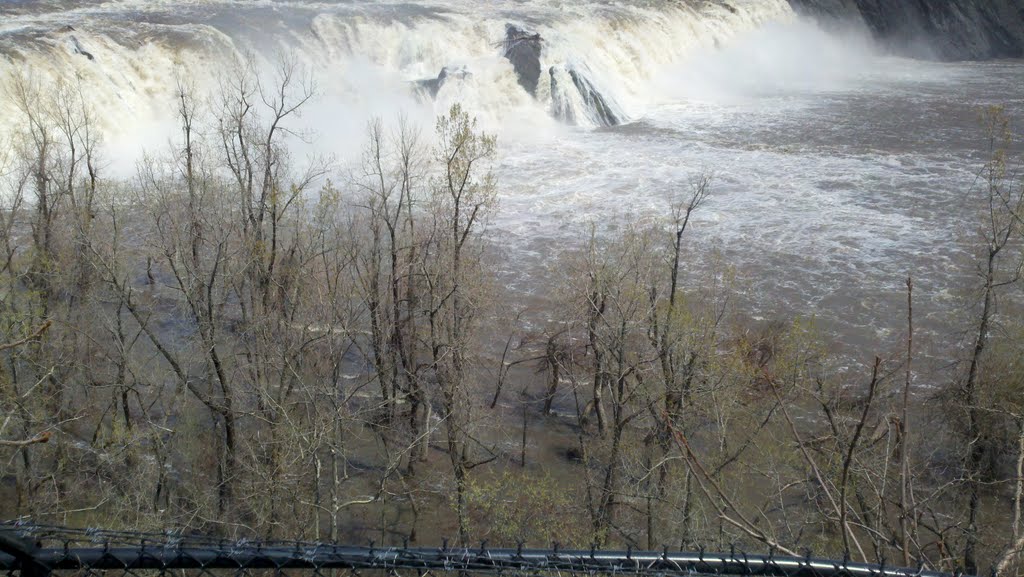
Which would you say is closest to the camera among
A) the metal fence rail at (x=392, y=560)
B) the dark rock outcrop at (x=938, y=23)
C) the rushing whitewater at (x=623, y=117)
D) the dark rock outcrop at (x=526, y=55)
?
the metal fence rail at (x=392, y=560)

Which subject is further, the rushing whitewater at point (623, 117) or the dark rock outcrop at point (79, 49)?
the dark rock outcrop at point (79, 49)

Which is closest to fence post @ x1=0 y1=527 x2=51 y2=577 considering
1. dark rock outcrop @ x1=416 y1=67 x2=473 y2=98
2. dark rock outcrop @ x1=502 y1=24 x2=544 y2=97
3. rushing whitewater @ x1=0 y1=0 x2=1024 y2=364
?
rushing whitewater @ x1=0 y1=0 x2=1024 y2=364

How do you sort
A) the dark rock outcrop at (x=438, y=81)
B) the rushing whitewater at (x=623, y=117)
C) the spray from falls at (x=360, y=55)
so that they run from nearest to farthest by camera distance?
the rushing whitewater at (x=623, y=117) → the spray from falls at (x=360, y=55) → the dark rock outcrop at (x=438, y=81)

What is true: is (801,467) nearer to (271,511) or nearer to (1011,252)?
(271,511)

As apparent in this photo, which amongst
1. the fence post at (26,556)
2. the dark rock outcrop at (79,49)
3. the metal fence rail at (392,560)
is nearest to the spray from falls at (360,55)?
the dark rock outcrop at (79,49)

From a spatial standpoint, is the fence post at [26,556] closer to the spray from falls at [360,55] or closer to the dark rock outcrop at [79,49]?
the spray from falls at [360,55]

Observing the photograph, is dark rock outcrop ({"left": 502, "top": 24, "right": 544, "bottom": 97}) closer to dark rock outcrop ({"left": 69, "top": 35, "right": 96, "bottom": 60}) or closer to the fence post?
dark rock outcrop ({"left": 69, "top": 35, "right": 96, "bottom": 60})

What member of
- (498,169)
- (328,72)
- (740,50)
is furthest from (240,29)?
(740,50)
